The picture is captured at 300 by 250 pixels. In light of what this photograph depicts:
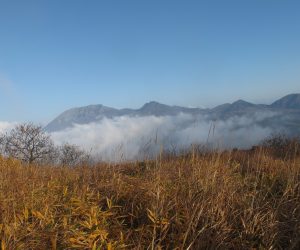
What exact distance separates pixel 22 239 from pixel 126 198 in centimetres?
199

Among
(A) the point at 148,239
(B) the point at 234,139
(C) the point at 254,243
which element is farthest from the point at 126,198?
(B) the point at 234,139

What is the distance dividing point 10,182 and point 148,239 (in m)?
2.44

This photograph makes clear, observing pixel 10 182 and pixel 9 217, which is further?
pixel 10 182

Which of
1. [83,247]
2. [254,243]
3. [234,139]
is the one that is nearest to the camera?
[83,247]

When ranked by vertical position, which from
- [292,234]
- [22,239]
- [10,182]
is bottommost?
[292,234]

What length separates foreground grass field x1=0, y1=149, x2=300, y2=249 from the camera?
13.9ft

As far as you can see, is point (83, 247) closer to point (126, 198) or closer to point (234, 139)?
point (126, 198)

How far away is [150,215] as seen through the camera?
501 centimetres

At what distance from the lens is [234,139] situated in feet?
26.6

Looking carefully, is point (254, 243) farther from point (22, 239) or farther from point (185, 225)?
point (22, 239)

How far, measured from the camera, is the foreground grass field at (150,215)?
425 centimetres

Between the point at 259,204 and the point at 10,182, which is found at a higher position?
the point at 10,182

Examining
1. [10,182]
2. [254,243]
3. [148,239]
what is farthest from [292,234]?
[10,182]

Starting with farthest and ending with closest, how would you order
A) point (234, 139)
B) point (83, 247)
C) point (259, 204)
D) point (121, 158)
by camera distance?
1. point (234, 139)
2. point (121, 158)
3. point (259, 204)
4. point (83, 247)
